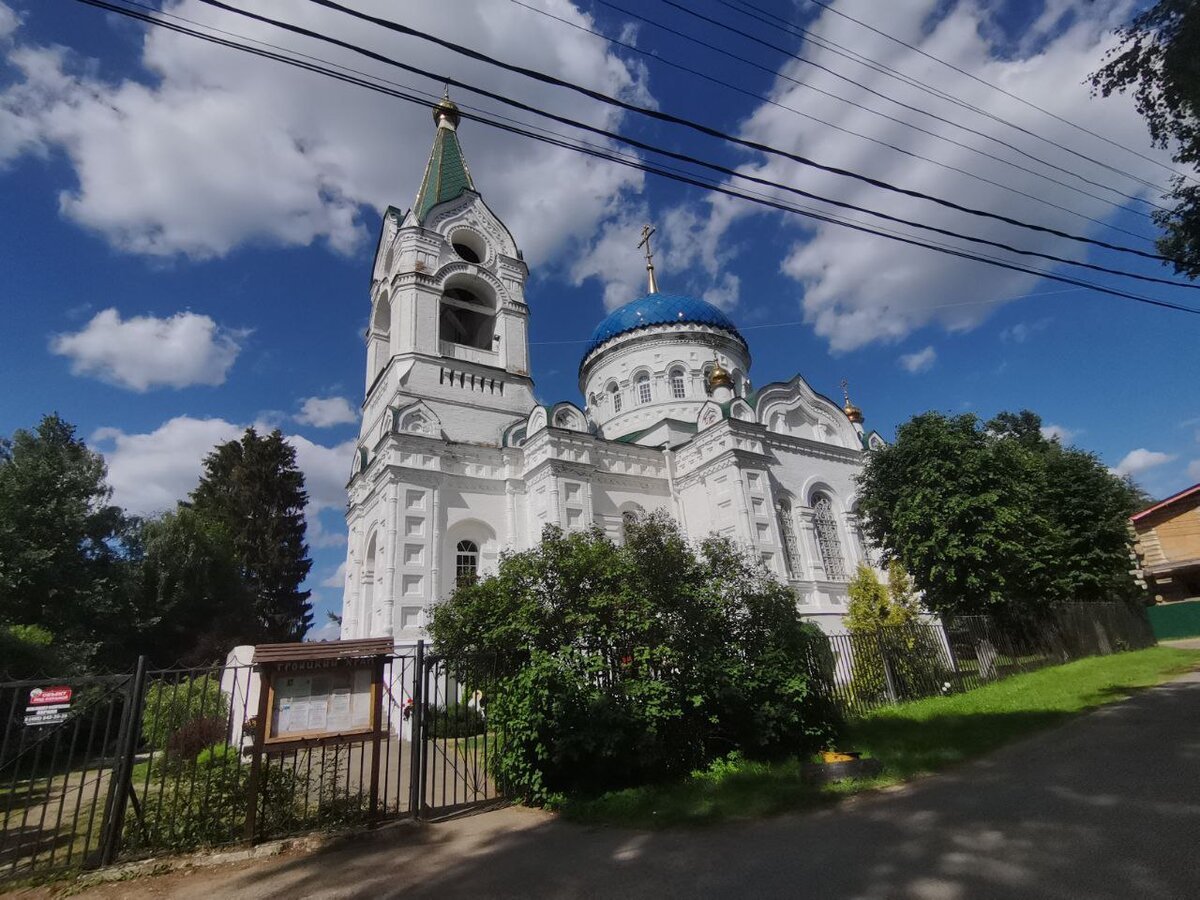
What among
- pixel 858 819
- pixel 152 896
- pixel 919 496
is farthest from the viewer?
pixel 919 496

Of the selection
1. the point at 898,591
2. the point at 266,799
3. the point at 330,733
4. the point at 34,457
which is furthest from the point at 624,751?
the point at 34,457

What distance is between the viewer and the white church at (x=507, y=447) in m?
19.2

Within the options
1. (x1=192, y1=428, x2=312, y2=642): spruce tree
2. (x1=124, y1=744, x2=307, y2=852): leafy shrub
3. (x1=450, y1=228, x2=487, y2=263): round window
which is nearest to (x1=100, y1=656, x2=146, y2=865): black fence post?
(x1=124, y1=744, x2=307, y2=852): leafy shrub

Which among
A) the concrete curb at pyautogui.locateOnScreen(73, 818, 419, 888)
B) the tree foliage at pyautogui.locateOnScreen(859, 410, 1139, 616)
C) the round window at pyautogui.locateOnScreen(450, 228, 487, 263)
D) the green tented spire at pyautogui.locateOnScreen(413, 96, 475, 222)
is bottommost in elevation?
the concrete curb at pyautogui.locateOnScreen(73, 818, 419, 888)

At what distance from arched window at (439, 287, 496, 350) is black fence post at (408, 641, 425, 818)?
60.2ft

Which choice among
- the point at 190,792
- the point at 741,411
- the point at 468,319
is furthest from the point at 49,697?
the point at 468,319

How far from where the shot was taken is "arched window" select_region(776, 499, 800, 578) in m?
21.2

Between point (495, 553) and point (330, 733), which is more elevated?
point (495, 553)

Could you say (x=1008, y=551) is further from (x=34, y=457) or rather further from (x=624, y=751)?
(x=34, y=457)

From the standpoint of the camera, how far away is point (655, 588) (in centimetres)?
974

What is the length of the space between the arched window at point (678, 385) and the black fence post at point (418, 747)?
21.3 metres

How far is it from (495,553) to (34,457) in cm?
1720

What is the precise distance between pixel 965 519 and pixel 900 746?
1058cm

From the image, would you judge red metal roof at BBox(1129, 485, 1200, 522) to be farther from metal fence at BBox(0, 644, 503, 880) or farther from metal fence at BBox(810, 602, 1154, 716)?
metal fence at BBox(0, 644, 503, 880)
